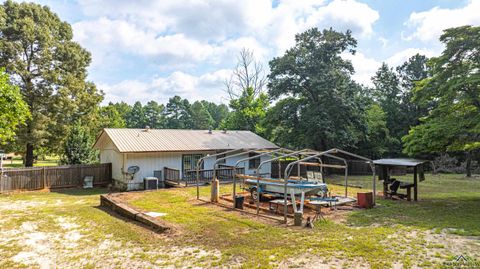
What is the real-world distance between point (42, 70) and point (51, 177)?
9.89m

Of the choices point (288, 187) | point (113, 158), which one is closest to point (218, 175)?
point (113, 158)

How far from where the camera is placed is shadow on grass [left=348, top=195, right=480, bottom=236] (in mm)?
9055

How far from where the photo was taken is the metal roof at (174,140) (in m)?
18.2

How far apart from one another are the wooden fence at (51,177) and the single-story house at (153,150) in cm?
86

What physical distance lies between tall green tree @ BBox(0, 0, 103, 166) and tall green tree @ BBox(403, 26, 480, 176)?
23699mm

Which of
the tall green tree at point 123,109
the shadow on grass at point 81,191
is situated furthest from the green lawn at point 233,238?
the tall green tree at point 123,109

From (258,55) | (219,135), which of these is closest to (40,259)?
(219,135)

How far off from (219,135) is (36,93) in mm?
14037

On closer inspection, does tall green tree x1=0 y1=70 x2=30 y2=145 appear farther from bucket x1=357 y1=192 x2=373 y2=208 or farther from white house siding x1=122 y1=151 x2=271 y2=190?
bucket x1=357 y1=192 x2=373 y2=208

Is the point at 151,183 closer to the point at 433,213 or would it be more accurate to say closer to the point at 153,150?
the point at 153,150

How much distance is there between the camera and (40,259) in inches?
259

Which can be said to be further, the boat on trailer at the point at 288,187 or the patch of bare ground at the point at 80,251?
the boat on trailer at the point at 288,187

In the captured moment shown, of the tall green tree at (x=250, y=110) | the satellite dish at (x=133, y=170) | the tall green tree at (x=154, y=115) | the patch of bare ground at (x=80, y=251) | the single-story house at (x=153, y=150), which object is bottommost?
the patch of bare ground at (x=80, y=251)

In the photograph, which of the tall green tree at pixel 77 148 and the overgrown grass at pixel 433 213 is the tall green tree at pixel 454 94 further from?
the tall green tree at pixel 77 148
